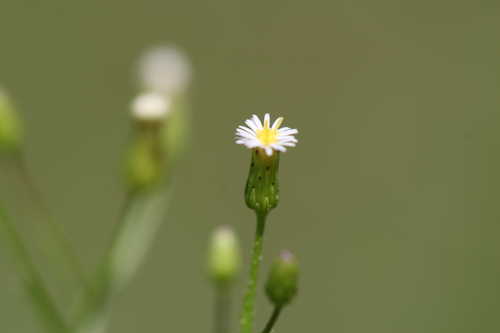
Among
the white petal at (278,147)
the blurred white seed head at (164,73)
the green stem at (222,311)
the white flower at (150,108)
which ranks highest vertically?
the blurred white seed head at (164,73)

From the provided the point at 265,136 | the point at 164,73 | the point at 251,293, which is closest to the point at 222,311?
the point at 251,293

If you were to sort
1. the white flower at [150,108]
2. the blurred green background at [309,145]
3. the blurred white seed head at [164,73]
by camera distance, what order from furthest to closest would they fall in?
the blurred green background at [309,145], the blurred white seed head at [164,73], the white flower at [150,108]

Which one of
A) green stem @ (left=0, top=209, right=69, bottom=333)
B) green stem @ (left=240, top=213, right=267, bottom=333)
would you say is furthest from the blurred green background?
green stem @ (left=240, top=213, right=267, bottom=333)

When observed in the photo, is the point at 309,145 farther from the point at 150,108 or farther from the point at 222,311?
the point at 222,311

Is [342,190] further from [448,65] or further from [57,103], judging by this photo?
[57,103]

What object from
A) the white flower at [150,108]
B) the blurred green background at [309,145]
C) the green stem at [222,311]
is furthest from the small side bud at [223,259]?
the blurred green background at [309,145]

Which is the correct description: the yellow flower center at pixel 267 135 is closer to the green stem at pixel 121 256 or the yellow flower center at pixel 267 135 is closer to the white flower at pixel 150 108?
the green stem at pixel 121 256

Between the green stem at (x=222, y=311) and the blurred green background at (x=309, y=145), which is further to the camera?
the blurred green background at (x=309, y=145)
